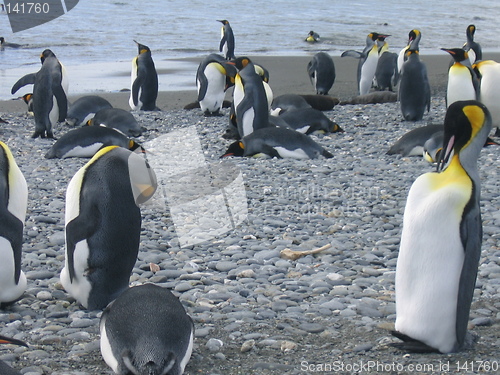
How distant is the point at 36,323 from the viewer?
10.4 ft

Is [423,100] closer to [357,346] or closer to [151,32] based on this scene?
[357,346]

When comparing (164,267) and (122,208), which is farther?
(164,267)

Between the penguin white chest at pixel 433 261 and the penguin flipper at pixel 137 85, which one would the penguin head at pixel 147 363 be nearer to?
the penguin white chest at pixel 433 261

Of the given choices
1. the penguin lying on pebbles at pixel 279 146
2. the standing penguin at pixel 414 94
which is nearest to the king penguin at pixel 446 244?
the penguin lying on pebbles at pixel 279 146

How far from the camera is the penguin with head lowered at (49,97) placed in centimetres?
848

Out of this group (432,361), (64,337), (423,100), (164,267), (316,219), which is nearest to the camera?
(432,361)

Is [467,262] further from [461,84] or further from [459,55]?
[459,55]

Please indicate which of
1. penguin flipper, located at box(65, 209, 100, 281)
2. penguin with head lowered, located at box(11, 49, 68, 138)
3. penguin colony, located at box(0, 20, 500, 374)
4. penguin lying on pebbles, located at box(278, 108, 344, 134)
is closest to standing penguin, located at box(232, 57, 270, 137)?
penguin lying on pebbles, located at box(278, 108, 344, 134)

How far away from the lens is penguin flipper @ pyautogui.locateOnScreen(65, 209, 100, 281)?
3.41m

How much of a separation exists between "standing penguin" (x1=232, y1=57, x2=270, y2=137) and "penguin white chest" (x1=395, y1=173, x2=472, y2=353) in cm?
507

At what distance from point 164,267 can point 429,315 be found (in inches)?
62.6

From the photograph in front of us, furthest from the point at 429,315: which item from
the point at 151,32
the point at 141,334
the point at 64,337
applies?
the point at 151,32

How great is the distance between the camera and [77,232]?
3418mm

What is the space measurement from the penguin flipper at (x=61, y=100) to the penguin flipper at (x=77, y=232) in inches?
232
